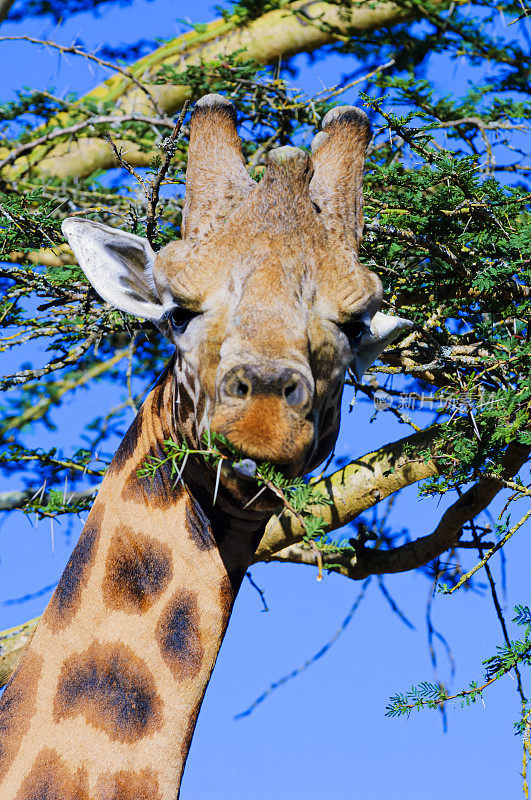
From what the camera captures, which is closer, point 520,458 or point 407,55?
point 520,458

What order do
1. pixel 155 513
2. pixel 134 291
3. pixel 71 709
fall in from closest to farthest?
pixel 71 709
pixel 155 513
pixel 134 291

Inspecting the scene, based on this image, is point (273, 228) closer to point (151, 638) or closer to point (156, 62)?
point (151, 638)

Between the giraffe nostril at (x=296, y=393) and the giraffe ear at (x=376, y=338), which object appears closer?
the giraffe nostril at (x=296, y=393)

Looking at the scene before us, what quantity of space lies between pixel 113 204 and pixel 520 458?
11.0ft

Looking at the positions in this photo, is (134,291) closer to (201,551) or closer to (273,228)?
(273,228)

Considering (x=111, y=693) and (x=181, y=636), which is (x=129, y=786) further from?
(x=181, y=636)

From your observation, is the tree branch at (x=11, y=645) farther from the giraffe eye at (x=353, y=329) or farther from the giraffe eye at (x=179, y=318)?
the giraffe eye at (x=353, y=329)

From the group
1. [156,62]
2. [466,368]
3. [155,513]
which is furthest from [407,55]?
Result: [155,513]

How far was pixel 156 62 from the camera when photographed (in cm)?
721

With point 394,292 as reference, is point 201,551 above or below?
below

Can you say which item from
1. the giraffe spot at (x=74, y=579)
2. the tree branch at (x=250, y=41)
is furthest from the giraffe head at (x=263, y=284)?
the tree branch at (x=250, y=41)

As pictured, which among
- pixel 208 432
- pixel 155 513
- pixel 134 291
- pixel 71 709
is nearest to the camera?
pixel 208 432

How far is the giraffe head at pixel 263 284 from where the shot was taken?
2.66m

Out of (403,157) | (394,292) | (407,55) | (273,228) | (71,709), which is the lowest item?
(71,709)
